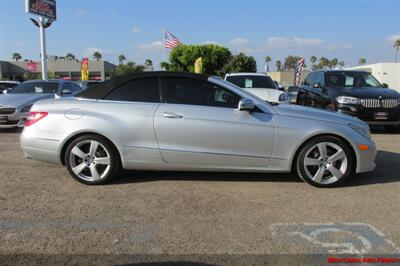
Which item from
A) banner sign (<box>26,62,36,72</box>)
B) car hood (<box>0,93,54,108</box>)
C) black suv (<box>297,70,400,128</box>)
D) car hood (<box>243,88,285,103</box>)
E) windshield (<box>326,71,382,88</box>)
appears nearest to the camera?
black suv (<box>297,70,400,128</box>)

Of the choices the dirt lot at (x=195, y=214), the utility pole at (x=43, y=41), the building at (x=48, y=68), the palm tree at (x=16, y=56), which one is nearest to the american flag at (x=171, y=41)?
the utility pole at (x=43, y=41)

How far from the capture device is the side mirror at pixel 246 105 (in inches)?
210

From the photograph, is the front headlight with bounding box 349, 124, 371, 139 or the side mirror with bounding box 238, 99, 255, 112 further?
the front headlight with bounding box 349, 124, 371, 139

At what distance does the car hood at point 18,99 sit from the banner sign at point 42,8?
26.9 meters

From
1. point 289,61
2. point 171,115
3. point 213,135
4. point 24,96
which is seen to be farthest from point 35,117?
point 289,61

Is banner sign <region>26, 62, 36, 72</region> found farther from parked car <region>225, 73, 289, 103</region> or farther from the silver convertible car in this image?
the silver convertible car

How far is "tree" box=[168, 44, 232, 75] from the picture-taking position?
5619cm

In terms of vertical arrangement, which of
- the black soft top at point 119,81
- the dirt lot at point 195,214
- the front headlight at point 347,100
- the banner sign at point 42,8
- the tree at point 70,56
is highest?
the tree at point 70,56

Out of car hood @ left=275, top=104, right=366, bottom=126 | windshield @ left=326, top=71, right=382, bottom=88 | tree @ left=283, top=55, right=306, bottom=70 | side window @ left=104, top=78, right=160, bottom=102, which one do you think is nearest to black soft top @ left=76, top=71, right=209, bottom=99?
side window @ left=104, top=78, right=160, bottom=102

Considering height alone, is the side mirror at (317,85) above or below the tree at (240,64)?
below

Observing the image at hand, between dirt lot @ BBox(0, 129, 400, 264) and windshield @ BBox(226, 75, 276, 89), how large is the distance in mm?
6384

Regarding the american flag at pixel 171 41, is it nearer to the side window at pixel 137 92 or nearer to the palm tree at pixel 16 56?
the side window at pixel 137 92

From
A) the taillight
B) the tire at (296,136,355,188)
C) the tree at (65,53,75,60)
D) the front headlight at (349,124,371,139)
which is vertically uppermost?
the tree at (65,53,75,60)

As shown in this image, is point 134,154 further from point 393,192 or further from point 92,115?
point 393,192
